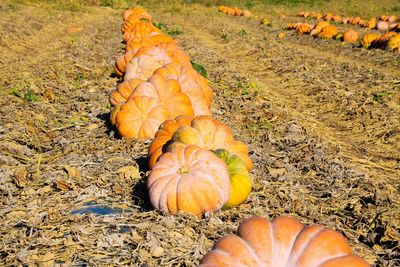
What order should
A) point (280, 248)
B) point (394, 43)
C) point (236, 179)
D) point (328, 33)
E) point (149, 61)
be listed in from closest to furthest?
point (280, 248) → point (236, 179) → point (149, 61) → point (394, 43) → point (328, 33)

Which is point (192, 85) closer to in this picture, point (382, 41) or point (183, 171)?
point (183, 171)

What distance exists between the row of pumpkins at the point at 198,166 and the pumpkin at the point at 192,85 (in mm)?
16

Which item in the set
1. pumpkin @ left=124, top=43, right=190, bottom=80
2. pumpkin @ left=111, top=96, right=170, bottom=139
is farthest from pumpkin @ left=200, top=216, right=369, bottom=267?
pumpkin @ left=124, top=43, right=190, bottom=80

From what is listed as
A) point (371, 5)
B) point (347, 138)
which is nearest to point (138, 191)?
point (347, 138)

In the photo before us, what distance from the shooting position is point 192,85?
6.92 m

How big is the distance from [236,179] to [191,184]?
0.53 m

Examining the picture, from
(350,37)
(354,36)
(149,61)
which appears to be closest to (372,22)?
(354,36)

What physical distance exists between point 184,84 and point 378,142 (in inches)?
136

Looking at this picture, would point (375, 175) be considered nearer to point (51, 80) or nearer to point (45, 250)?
point (45, 250)

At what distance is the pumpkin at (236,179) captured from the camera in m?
4.37

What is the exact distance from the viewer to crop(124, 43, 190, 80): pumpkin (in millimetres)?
7945

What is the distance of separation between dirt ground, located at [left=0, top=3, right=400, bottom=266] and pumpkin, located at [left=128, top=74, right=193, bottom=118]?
2.44 ft

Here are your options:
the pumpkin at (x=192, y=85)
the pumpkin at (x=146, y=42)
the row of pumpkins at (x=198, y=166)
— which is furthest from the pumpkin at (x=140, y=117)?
the pumpkin at (x=146, y=42)

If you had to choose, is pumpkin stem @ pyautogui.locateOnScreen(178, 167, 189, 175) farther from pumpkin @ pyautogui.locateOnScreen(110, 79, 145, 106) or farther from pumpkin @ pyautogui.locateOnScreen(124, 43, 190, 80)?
pumpkin @ pyautogui.locateOnScreen(124, 43, 190, 80)
